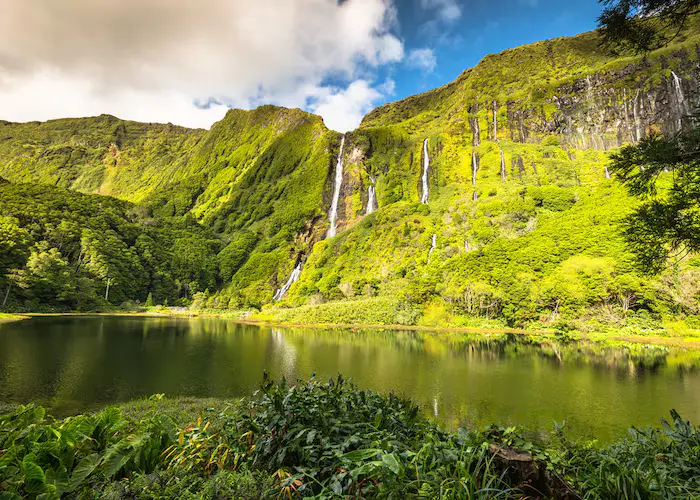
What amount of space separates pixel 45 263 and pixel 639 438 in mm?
83166

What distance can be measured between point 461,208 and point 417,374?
6672 cm

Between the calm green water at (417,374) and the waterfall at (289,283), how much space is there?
56294mm

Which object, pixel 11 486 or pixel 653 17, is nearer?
pixel 11 486

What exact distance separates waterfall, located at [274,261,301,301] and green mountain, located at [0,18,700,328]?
90 cm

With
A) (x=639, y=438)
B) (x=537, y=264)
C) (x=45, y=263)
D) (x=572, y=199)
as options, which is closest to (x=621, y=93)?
(x=572, y=199)

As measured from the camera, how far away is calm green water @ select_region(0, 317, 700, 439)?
13547mm

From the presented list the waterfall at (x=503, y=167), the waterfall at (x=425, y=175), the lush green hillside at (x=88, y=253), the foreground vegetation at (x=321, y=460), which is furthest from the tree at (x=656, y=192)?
the waterfall at (x=425, y=175)

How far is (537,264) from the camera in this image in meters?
51.2

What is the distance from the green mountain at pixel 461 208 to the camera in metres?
46.9

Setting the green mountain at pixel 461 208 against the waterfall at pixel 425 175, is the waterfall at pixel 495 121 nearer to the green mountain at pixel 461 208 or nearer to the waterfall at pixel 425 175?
the green mountain at pixel 461 208

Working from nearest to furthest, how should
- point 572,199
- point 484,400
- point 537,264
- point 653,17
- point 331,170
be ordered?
point 653,17, point 484,400, point 537,264, point 572,199, point 331,170

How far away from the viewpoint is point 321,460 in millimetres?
3467

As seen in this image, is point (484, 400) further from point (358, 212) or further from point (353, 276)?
point (358, 212)

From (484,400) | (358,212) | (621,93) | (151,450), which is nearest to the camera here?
(151,450)
